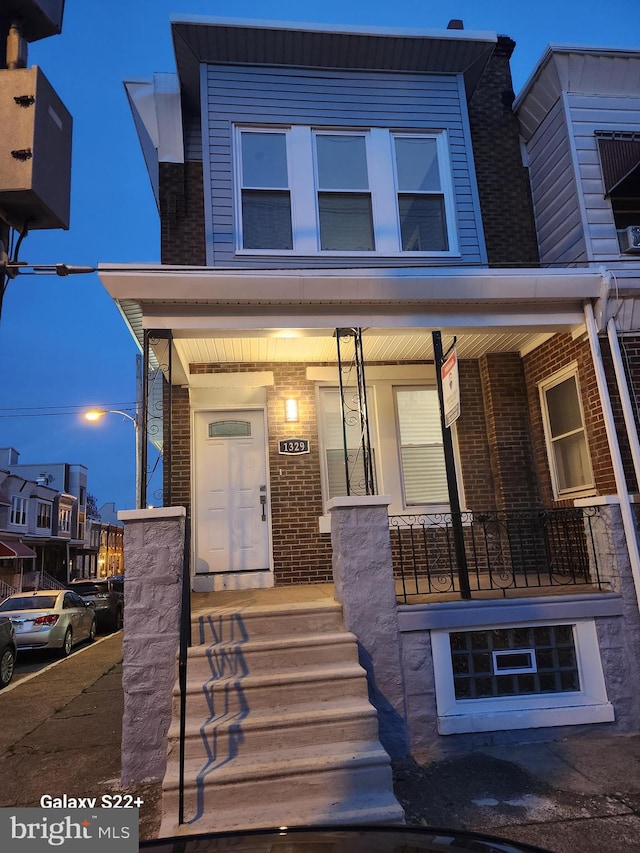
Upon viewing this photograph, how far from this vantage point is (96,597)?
17.1m

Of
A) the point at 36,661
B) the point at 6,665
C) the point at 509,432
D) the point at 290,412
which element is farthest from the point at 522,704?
the point at 36,661

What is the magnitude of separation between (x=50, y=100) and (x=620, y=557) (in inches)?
218

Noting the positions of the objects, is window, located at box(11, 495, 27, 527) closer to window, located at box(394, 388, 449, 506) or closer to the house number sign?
the house number sign

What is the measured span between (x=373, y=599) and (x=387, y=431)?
3.20m

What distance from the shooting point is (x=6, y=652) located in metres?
9.64

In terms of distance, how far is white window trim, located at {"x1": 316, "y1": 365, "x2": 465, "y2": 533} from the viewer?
7.82 m

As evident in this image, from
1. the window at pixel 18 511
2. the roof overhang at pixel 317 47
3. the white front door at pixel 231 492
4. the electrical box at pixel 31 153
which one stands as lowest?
the white front door at pixel 231 492

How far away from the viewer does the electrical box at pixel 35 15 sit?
275cm

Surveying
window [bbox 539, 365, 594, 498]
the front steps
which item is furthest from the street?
window [bbox 539, 365, 594, 498]

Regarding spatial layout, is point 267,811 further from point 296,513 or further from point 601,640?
point 296,513

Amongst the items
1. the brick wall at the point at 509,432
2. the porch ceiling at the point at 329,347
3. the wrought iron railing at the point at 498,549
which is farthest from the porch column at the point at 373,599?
Result: the brick wall at the point at 509,432

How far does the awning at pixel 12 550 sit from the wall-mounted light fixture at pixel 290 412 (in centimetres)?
2469

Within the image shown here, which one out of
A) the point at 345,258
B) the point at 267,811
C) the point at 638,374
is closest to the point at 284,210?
the point at 345,258

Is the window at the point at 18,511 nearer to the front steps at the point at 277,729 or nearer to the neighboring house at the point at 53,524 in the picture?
the neighboring house at the point at 53,524
